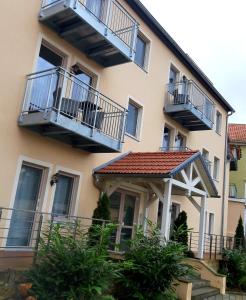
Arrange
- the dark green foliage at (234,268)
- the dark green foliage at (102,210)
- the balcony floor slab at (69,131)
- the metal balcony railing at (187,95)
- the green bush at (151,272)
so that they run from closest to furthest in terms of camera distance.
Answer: the green bush at (151,272), the balcony floor slab at (69,131), the dark green foliage at (102,210), the dark green foliage at (234,268), the metal balcony railing at (187,95)


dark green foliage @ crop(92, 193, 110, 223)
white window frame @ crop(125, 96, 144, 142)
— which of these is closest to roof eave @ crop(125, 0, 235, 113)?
white window frame @ crop(125, 96, 144, 142)

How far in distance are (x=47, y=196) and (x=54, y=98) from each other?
104 inches

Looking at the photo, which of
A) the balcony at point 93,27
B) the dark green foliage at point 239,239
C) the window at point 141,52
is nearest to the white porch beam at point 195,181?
the balcony at point 93,27

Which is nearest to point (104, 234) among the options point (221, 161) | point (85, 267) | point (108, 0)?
point (85, 267)

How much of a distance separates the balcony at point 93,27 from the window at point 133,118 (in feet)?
7.85

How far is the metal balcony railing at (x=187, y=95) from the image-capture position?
52.8 feet

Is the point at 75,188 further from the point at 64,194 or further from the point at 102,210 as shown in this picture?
the point at 102,210

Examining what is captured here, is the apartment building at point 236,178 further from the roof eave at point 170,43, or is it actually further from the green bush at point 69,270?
the green bush at point 69,270

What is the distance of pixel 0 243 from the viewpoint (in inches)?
352

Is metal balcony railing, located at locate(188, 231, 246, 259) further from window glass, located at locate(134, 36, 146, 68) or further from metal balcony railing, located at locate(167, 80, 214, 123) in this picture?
window glass, located at locate(134, 36, 146, 68)

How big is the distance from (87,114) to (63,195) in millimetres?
2498

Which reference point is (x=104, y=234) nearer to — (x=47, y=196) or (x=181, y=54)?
(x=47, y=196)

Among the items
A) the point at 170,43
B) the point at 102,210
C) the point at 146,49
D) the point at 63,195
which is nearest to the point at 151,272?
the point at 102,210

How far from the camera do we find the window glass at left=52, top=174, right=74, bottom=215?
1070cm
